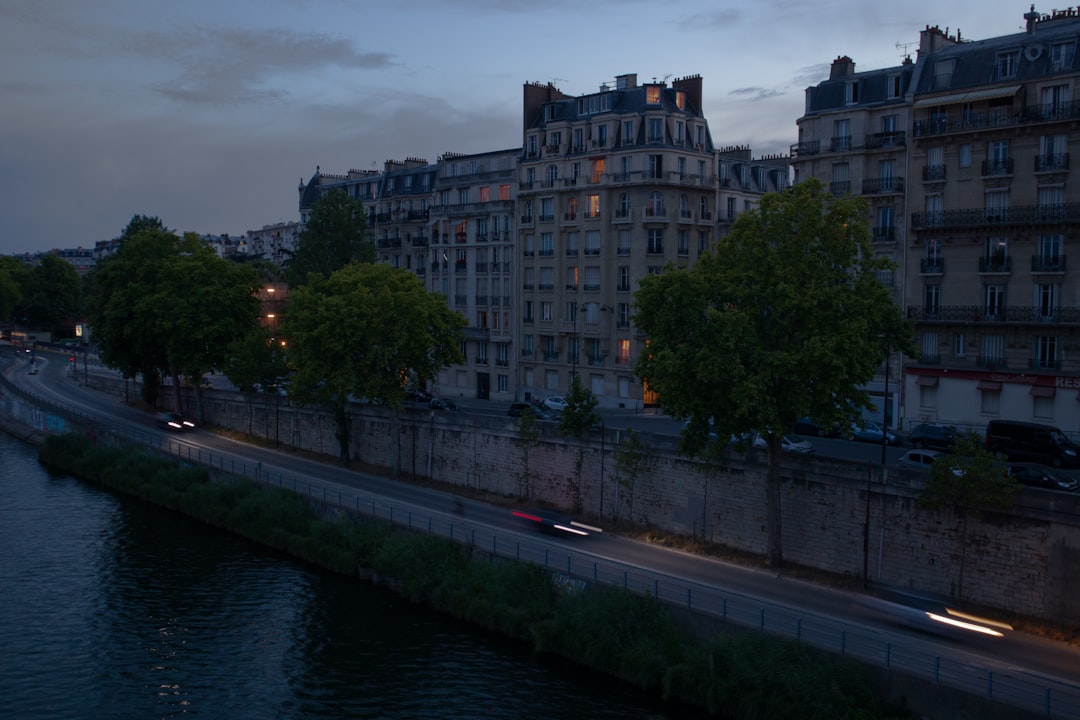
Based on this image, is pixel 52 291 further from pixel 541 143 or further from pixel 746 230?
pixel 746 230

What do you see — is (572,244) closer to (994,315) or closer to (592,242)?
(592,242)

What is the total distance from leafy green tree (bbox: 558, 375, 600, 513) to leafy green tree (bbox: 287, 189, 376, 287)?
40.9 meters

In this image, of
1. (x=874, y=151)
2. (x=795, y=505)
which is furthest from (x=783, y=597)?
(x=874, y=151)

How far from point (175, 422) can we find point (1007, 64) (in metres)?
57.0

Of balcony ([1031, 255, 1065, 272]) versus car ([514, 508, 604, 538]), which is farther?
balcony ([1031, 255, 1065, 272])

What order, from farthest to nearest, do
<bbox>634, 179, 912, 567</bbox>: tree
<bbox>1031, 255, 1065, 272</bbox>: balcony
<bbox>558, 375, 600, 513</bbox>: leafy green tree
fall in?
<bbox>1031, 255, 1065, 272</bbox>: balcony
<bbox>558, 375, 600, 513</bbox>: leafy green tree
<bbox>634, 179, 912, 567</bbox>: tree

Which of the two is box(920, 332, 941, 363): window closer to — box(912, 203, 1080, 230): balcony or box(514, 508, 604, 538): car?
box(912, 203, 1080, 230): balcony

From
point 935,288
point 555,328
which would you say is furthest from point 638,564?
point 555,328

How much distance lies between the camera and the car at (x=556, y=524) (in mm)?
37562

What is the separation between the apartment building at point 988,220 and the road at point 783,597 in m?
8.20

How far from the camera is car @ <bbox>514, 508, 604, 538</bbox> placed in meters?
37.6

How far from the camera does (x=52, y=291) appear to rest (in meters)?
160

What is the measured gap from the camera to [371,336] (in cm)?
4753

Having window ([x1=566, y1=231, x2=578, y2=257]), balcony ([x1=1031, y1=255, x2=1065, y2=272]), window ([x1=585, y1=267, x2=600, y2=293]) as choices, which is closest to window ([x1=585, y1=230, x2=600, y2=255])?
window ([x1=566, y1=231, x2=578, y2=257])
